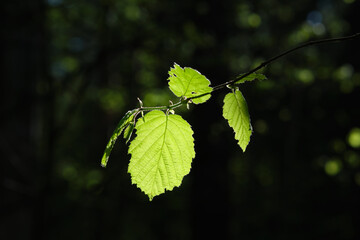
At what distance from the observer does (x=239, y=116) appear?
0.88m

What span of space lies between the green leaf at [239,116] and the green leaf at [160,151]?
0.14m

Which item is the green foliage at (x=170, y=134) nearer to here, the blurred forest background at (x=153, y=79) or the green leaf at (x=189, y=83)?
the green leaf at (x=189, y=83)

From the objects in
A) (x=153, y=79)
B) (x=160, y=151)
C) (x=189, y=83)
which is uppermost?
A: (x=153, y=79)

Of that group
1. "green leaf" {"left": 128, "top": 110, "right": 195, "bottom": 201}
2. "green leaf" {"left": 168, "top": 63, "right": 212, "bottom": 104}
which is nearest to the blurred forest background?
"green leaf" {"left": 128, "top": 110, "right": 195, "bottom": 201}

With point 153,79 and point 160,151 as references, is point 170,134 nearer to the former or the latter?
point 160,151

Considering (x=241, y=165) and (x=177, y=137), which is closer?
(x=177, y=137)

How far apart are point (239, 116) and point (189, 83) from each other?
0.19m

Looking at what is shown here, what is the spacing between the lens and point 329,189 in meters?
8.14

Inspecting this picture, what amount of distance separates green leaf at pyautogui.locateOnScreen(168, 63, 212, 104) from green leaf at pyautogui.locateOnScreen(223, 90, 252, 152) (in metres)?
0.11

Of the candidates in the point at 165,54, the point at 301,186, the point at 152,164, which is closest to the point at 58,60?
the point at 165,54

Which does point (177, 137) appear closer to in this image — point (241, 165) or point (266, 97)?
point (266, 97)

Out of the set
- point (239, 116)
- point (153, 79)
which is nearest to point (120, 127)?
point (239, 116)

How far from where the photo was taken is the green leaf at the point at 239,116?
2.88 ft

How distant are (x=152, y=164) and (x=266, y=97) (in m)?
3.72
